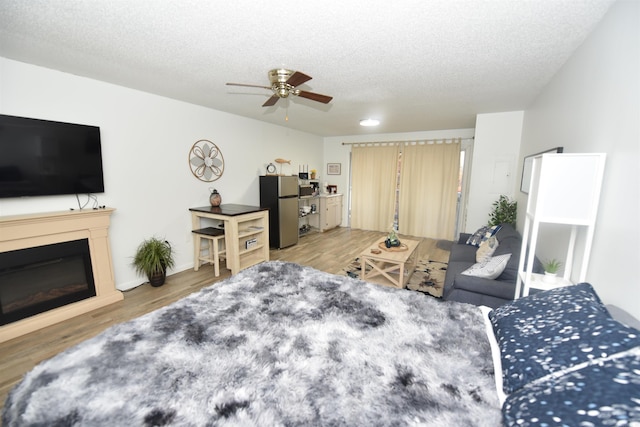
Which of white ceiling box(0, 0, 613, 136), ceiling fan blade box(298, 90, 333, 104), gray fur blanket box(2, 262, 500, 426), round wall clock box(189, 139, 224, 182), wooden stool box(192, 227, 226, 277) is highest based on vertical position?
white ceiling box(0, 0, 613, 136)

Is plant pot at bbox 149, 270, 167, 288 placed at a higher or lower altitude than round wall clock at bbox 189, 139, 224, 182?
lower

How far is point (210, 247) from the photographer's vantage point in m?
4.12

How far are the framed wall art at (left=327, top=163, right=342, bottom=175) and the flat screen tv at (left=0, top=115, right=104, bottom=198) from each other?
16.6 feet

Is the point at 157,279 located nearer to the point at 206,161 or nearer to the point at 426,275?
the point at 206,161

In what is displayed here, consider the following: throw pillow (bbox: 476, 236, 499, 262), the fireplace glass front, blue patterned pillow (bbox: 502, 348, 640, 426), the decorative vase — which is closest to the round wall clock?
the decorative vase

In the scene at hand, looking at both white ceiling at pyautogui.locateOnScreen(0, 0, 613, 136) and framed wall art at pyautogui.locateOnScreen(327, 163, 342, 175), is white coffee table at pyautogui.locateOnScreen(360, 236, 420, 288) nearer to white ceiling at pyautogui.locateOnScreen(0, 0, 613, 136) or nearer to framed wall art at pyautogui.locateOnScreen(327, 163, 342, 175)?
white ceiling at pyautogui.locateOnScreen(0, 0, 613, 136)

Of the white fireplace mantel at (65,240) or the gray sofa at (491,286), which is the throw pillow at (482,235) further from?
the white fireplace mantel at (65,240)

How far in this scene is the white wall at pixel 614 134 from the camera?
4.00ft

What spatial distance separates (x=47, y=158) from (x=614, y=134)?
14.5 ft

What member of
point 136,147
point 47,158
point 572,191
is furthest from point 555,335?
point 136,147

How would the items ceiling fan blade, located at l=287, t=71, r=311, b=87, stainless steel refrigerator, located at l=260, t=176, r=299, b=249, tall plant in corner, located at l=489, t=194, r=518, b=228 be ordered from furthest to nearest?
stainless steel refrigerator, located at l=260, t=176, r=299, b=249, tall plant in corner, located at l=489, t=194, r=518, b=228, ceiling fan blade, located at l=287, t=71, r=311, b=87

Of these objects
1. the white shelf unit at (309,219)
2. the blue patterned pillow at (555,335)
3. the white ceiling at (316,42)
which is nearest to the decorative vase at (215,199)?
the white ceiling at (316,42)

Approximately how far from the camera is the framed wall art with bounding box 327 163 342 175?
696 cm

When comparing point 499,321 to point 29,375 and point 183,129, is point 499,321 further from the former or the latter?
point 183,129
